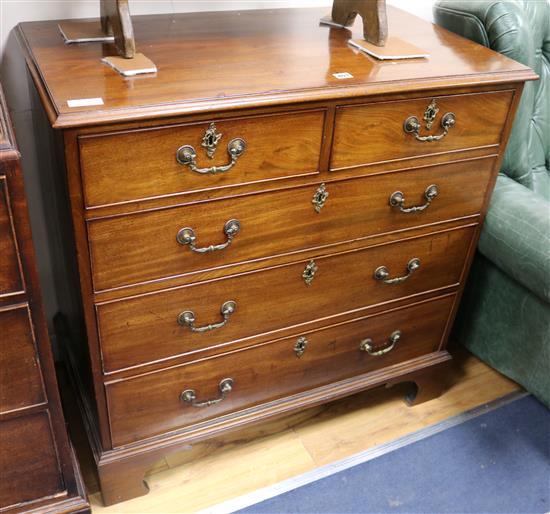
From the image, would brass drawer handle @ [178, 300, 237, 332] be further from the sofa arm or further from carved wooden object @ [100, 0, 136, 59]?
the sofa arm

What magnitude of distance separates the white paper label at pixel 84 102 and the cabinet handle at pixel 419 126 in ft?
1.86

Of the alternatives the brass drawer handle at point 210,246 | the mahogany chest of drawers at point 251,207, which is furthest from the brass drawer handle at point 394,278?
the brass drawer handle at point 210,246

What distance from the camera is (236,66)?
1.14 m

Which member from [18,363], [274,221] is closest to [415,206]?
[274,221]

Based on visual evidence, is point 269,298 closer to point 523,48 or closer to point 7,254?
point 7,254

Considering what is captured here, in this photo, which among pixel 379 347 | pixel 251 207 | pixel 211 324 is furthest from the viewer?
pixel 379 347

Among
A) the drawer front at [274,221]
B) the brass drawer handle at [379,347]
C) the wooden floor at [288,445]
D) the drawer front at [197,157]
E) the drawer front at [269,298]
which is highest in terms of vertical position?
the drawer front at [197,157]

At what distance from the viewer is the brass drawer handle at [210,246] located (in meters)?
1.11

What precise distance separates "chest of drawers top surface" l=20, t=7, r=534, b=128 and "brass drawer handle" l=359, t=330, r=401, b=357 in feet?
2.08

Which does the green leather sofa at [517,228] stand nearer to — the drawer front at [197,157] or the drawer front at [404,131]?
the drawer front at [404,131]

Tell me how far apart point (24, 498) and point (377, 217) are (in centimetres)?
91

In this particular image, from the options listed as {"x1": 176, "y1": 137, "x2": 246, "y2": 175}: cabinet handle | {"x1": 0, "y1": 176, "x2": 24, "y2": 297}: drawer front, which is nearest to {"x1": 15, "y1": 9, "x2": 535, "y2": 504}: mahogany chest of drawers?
{"x1": 176, "y1": 137, "x2": 246, "y2": 175}: cabinet handle

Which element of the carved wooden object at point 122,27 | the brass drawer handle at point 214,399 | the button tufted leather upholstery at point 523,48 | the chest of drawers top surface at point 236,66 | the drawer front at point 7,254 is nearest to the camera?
the drawer front at point 7,254

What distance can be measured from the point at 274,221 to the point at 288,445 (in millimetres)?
708
